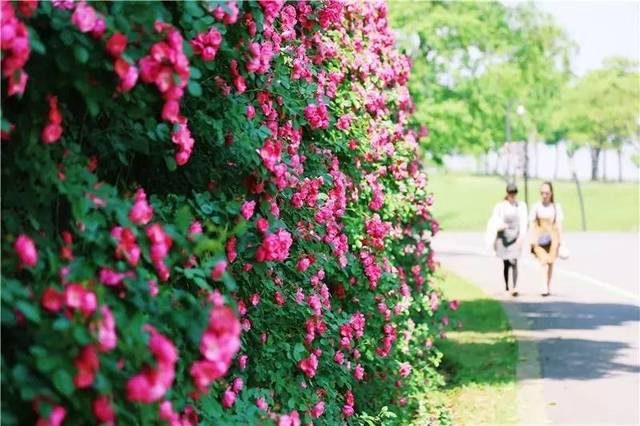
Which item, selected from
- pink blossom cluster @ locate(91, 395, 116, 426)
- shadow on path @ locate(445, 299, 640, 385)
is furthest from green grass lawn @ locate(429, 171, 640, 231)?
pink blossom cluster @ locate(91, 395, 116, 426)

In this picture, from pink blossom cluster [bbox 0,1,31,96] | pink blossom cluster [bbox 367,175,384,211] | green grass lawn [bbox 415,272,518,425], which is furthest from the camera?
green grass lawn [bbox 415,272,518,425]

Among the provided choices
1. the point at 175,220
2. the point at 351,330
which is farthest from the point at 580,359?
the point at 175,220

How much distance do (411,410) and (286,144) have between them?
3.96 meters

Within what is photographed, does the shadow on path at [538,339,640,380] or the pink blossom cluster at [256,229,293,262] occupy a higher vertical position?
the pink blossom cluster at [256,229,293,262]

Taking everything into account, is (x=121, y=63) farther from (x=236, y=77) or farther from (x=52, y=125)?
(x=236, y=77)

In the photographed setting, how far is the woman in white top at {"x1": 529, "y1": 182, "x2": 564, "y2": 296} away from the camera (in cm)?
1838

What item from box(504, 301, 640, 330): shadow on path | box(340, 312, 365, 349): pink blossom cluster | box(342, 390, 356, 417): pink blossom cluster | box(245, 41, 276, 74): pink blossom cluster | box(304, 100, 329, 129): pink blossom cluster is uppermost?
box(245, 41, 276, 74): pink blossom cluster

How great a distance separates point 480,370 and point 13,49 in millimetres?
9322

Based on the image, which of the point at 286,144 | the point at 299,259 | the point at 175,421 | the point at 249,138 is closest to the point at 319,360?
the point at 299,259

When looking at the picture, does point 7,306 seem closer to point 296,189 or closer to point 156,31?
point 156,31

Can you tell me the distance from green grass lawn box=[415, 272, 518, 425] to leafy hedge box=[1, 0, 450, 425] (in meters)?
2.36

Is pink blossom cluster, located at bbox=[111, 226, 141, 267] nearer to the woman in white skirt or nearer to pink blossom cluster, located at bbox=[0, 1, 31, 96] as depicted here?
pink blossom cluster, located at bbox=[0, 1, 31, 96]

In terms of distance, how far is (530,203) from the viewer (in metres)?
74.6

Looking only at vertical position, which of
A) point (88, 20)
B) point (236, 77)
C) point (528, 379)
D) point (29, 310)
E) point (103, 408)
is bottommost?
point (528, 379)
